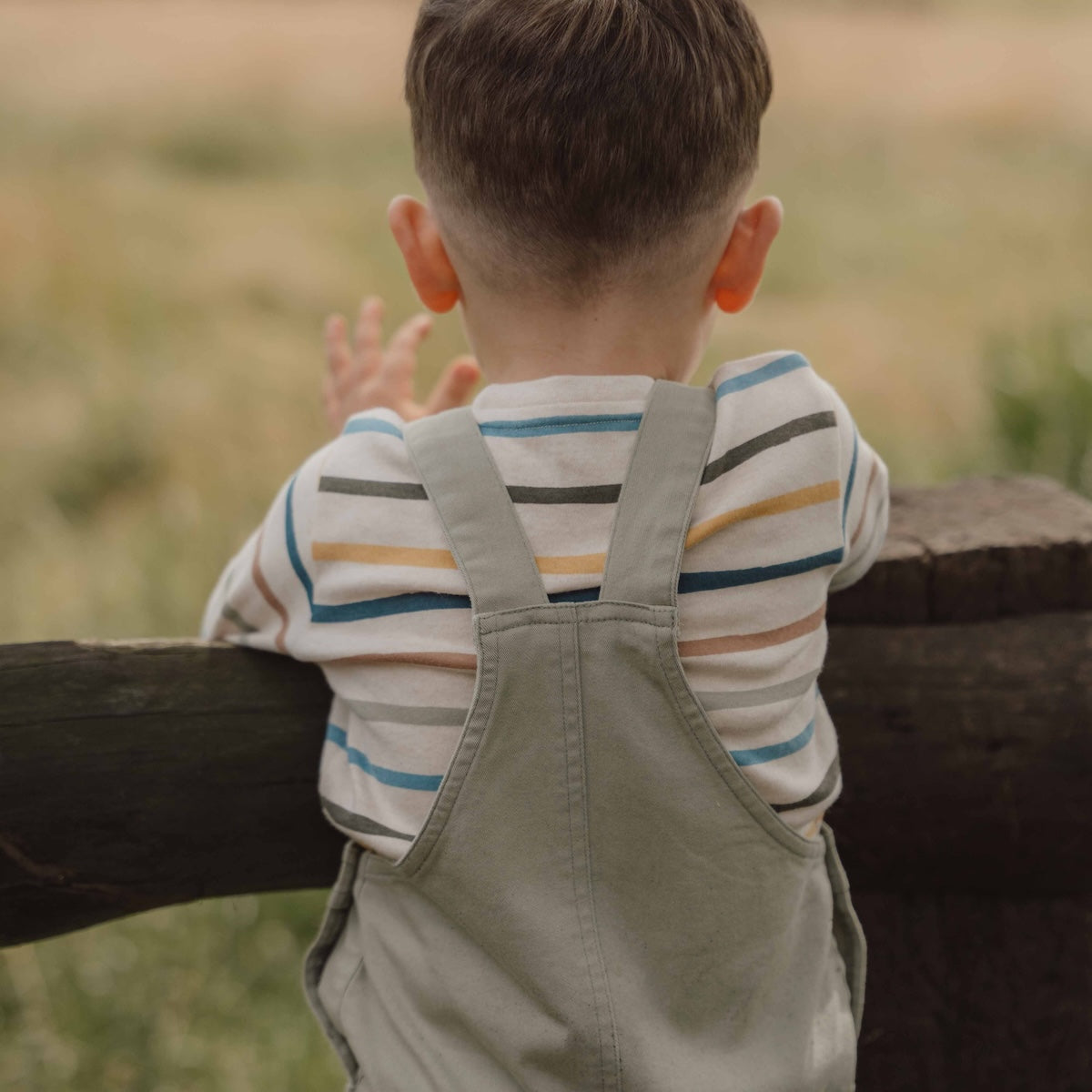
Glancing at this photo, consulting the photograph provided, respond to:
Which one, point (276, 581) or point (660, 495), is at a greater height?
point (660, 495)

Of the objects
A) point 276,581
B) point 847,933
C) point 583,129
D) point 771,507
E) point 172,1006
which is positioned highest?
point 583,129

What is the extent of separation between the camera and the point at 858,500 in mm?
1209

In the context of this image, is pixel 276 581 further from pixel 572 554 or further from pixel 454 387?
pixel 454 387

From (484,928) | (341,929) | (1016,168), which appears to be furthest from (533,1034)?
(1016,168)

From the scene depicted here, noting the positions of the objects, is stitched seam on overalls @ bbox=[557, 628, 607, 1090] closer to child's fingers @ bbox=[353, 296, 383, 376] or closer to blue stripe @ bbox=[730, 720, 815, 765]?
blue stripe @ bbox=[730, 720, 815, 765]

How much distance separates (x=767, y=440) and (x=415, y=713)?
38 cm

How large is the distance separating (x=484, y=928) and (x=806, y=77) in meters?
9.23

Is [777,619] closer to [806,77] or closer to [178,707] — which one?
[178,707]

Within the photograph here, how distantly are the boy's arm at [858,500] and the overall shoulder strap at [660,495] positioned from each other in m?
0.14

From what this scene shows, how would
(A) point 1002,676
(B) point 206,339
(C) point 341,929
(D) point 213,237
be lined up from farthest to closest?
(D) point 213,237 < (B) point 206,339 < (A) point 1002,676 < (C) point 341,929

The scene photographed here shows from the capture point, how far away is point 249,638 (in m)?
1.25

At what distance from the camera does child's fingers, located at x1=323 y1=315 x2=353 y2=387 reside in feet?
5.07

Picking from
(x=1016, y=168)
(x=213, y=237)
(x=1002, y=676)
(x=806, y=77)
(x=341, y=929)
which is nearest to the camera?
(x=341, y=929)

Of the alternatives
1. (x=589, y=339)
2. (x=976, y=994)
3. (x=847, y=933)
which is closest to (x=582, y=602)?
(x=589, y=339)
